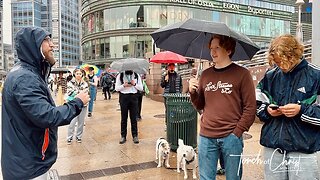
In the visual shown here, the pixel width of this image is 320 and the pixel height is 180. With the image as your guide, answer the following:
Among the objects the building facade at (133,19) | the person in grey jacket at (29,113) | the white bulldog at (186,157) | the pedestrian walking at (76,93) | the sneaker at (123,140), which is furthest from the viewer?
the building facade at (133,19)

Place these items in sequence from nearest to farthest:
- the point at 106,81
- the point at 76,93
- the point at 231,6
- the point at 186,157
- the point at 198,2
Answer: the point at 186,157
the point at 76,93
the point at 106,81
the point at 198,2
the point at 231,6

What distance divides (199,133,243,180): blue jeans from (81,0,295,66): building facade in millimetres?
41691

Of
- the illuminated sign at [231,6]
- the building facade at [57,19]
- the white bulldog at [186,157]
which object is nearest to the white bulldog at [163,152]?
the white bulldog at [186,157]

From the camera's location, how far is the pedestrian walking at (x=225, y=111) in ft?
9.34

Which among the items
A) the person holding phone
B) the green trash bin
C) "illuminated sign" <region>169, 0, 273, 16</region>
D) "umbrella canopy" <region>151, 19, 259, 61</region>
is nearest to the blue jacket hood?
"umbrella canopy" <region>151, 19, 259, 61</region>

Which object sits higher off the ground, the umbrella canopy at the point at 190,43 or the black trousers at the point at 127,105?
the umbrella canopy at the point at 190,43

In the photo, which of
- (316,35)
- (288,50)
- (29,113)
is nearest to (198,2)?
(316,35)

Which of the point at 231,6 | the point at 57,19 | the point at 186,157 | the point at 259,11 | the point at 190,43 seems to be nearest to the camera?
the point at 190,43

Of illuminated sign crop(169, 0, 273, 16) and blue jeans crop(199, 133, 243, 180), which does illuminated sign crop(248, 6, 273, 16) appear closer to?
illuminated sign crop(169, 0, 273, 16)

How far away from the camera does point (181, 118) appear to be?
5.77 metres

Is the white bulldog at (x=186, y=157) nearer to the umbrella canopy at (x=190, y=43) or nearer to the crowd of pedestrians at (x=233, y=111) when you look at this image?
the umbrella canopy at (x=190, y=43)

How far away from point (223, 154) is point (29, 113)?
1825 mm

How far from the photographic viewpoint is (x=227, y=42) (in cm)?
300

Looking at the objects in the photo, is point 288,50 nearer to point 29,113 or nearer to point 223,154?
point 223,154
